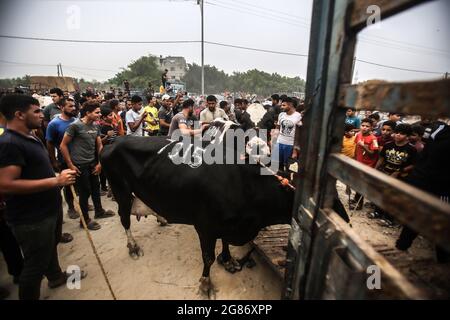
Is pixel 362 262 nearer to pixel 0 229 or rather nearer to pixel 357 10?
pixel 357 10

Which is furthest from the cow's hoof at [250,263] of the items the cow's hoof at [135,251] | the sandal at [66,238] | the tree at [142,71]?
the tree at [142,71]

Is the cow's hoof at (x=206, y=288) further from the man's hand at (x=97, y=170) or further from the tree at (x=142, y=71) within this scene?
the tree at (x=142, y=71)

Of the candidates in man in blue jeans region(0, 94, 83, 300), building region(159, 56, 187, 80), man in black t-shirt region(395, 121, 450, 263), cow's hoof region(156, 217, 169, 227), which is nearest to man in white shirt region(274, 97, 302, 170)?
man in black t-shirt region(395, 121, 450, 263)

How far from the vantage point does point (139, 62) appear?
174 feet

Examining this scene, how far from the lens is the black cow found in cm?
287

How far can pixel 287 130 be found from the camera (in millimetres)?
6465

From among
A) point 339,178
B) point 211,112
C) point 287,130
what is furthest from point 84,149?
point 287,130

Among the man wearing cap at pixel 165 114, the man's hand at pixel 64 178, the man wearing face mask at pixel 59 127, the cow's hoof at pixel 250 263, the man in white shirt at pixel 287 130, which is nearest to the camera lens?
the man's hand at pixel 64 178

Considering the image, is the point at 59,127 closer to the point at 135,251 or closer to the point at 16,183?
the point at 16,183

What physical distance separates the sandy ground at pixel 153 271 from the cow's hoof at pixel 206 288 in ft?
0.19

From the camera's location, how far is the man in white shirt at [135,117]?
6.60m

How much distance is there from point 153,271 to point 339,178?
306 centimetres

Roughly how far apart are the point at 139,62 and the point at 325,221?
59349 millimetres

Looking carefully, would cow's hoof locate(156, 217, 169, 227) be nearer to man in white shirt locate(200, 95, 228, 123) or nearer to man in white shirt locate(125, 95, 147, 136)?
man in white shirt locate(200, 95, 228, 123)
